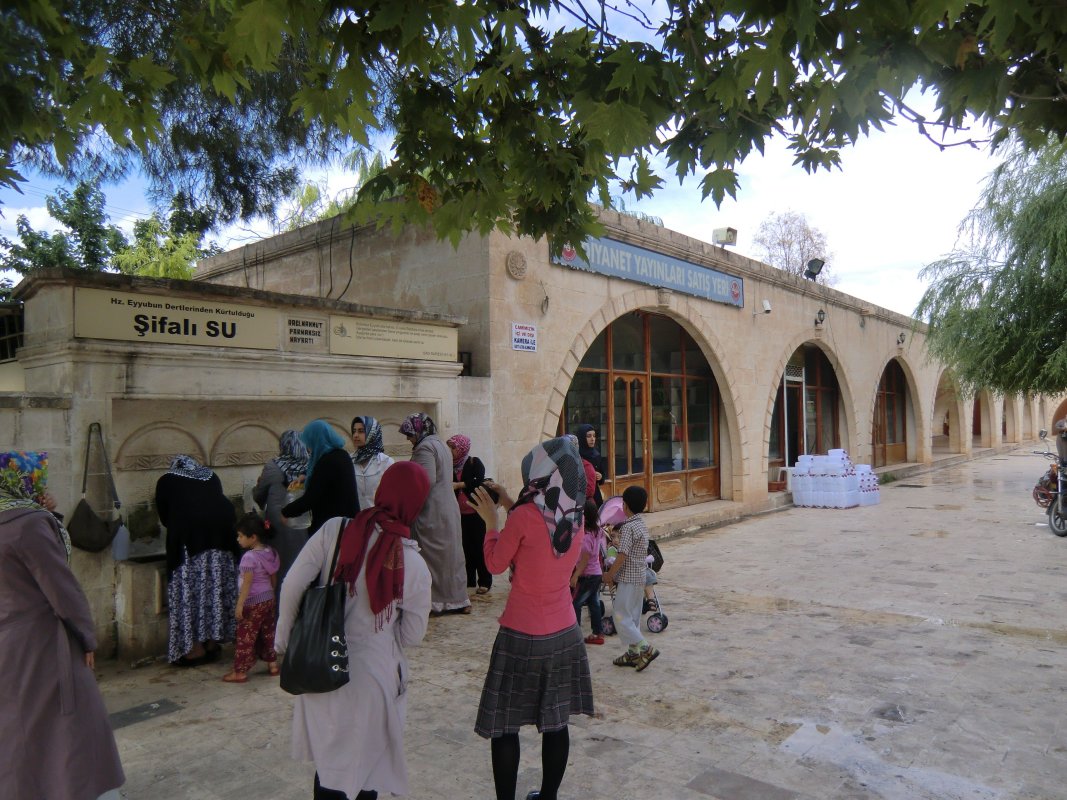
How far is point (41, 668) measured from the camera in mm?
2666

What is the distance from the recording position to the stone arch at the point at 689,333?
28.9 ft

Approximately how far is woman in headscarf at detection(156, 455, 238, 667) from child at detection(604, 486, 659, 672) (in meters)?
2.59

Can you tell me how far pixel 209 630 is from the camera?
4.97 meters

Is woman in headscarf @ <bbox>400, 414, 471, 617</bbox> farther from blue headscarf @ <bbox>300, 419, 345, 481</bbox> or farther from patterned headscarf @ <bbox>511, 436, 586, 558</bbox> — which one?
patterned headscarf @ <bbox>511, 436, 586, 558</bbox>

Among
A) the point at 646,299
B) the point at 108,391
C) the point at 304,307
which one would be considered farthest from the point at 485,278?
the point at 108,391

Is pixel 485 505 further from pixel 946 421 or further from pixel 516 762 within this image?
pixel 946 421

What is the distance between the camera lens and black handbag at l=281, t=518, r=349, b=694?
7.87ft

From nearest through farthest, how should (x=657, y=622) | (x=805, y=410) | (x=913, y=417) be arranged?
1. (x=657, y=622)
2. (x=805, y=410)
3. (x=913, y=417)

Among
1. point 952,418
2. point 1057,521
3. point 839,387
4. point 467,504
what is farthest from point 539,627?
point 952,418

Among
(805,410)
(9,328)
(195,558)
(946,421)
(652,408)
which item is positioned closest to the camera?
(195,558)

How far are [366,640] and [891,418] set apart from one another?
2204cm

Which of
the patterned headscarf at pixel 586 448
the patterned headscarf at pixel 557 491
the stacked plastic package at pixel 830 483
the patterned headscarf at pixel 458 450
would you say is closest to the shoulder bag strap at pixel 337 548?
the patterned headscarf at pixel 557 491

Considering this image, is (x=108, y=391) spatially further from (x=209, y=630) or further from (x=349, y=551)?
(x=349, y=551)

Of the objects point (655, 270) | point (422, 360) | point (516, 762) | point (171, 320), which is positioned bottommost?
point (516, 762)
